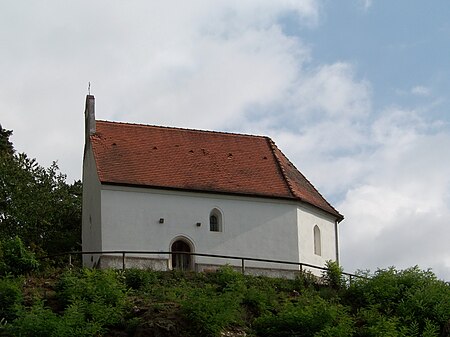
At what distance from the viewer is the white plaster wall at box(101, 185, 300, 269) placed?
48875 mm

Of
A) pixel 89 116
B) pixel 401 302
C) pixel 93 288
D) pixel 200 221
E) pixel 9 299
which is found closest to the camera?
pixel 9 299

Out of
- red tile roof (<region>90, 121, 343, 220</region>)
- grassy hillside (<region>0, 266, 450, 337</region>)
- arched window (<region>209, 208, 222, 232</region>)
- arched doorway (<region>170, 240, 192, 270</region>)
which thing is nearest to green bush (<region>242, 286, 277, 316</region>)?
grassy hillside (<region>0, 266, 450, 337</region>)

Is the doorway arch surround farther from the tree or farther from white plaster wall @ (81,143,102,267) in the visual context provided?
the tree

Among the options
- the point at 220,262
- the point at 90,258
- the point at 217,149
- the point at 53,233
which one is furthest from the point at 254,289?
the point at 53,233

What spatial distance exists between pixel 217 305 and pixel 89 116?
19947mm

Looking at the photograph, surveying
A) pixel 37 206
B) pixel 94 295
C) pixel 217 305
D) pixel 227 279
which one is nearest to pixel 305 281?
pixel 227 279

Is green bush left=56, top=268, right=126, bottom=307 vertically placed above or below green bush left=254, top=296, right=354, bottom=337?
above

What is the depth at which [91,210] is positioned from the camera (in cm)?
5256

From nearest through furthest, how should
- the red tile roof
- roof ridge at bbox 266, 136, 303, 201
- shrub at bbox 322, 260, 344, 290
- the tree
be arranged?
shrub at bbox 322, 260, 344, 290
the red tile roof
roof ridge at bbox 266, 136, 303, 201
the tree

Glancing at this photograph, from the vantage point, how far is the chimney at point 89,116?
53.0 metres

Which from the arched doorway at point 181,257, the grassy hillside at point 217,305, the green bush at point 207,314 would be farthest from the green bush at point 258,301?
the arched doorway at point 181,257

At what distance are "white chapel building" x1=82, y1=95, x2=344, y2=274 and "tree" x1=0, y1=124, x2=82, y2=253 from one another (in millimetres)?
10056

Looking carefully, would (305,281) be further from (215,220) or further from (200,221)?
(215,220)

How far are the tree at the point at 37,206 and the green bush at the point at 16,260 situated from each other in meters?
18.8
